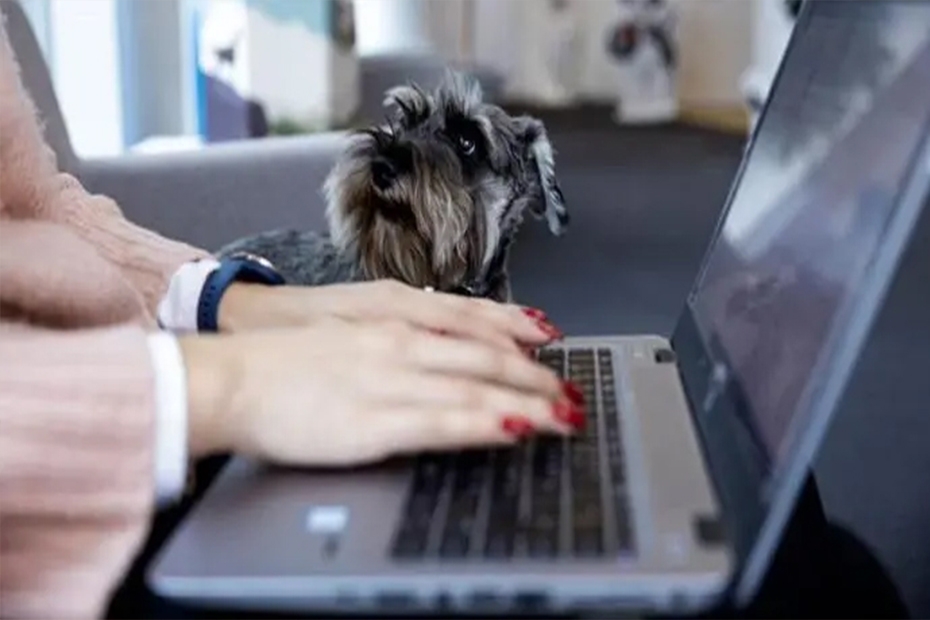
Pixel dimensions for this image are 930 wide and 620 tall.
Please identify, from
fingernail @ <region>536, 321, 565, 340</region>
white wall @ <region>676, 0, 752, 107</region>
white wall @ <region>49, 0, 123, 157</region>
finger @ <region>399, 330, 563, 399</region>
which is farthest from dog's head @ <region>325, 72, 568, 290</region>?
white wall @ <region>676, 0, 752, 107</region>

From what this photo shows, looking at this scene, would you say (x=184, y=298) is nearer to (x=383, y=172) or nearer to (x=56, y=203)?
(x=56, y=203)

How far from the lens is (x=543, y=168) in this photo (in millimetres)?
2307

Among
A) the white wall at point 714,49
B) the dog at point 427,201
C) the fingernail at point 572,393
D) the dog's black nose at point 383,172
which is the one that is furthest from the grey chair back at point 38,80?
the white wall at point 714,49

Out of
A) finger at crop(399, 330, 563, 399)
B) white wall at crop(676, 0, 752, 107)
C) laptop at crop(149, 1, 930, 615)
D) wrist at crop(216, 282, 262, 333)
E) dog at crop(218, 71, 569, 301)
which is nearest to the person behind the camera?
laptop at crop(149, 1, 930, 615)

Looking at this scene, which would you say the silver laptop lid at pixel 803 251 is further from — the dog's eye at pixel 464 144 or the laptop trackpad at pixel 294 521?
the dog's eye at pixel 464 144

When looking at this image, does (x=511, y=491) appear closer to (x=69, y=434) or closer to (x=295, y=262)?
(x=69, y=434)

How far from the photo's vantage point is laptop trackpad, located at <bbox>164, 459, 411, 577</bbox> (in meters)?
0.61

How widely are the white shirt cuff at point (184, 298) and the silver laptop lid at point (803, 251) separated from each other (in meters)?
0.33

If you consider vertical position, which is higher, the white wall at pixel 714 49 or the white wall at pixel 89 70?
the white wall at pixel 89 70

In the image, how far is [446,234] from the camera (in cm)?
216

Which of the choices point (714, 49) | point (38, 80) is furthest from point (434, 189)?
point (714, 49)

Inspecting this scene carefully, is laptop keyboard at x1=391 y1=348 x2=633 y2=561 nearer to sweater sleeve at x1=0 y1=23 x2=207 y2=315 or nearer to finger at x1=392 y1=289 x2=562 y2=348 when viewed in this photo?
finger at x1=392 y1=289 x2=562 y2=348

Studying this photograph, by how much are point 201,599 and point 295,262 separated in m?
1.55

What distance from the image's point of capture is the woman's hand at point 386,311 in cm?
85
